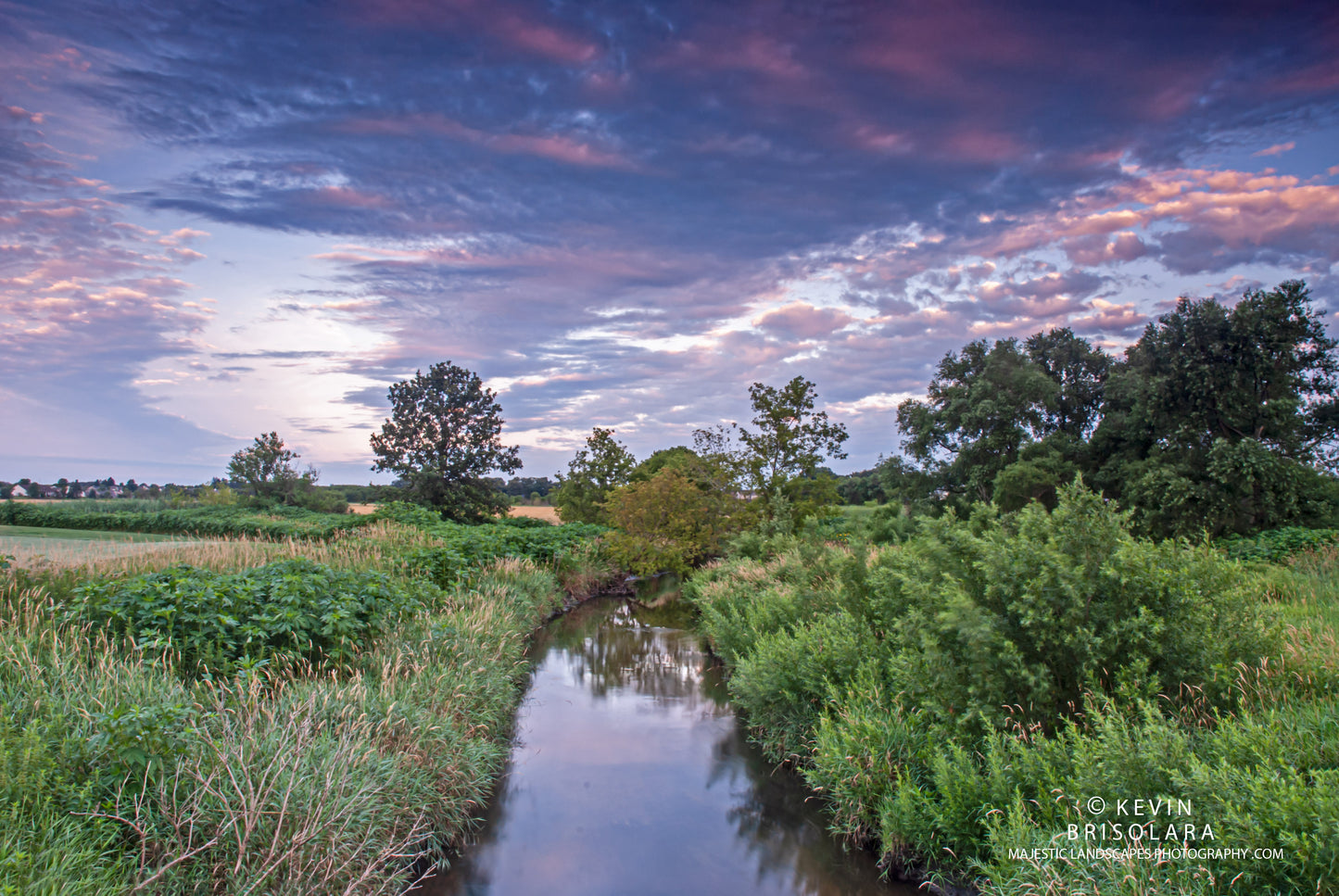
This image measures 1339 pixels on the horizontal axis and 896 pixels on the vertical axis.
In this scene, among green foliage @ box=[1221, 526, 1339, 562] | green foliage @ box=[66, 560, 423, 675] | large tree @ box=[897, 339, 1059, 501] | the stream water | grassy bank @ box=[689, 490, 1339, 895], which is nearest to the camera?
grassy bank @ box=[689, 490, 1339, 895]

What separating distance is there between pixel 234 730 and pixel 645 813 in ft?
15.1

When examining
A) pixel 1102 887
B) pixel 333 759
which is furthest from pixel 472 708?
pixel 1102 887

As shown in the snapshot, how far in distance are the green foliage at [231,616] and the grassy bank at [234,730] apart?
0.03 m

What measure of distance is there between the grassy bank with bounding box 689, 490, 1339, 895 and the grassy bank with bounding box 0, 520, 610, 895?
424 centimetres

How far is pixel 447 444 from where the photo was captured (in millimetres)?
46188

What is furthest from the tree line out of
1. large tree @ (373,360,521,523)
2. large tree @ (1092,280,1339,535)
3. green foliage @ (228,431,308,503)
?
green foliage @ (228,431,308,503)

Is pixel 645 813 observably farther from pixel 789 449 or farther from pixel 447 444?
pixel 447 444

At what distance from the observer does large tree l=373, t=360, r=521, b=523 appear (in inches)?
1732

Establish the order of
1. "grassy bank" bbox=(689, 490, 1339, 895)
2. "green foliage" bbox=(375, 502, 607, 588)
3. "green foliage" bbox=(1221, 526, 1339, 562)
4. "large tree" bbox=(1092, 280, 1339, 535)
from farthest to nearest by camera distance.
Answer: "large tree" bbox=(1092, 280, 1339, 535)
"green foliage" bbox=(1221, 526, 1339, 562)
"green foliage" bbox=(375, 502, 607, 588)
"grassy bank" bbox=(689, 490, 1339, 895)

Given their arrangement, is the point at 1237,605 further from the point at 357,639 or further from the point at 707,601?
the point at 707,601

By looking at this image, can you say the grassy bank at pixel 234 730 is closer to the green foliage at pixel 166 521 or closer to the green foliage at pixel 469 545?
the green foliage at pixel 469 545

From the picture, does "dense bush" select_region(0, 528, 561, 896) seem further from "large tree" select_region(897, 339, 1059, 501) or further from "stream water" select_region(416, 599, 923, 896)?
"large tree" select_region(897, 339, 1059, 501)

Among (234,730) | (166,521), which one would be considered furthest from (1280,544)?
(166,521)

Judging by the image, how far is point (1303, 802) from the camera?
12.4 ft
